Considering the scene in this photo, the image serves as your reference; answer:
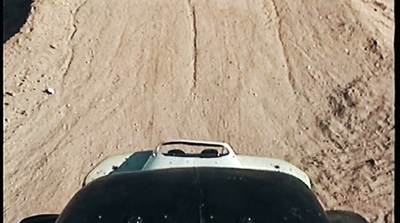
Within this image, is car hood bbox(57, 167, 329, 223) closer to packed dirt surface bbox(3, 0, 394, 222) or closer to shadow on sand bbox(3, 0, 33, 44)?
packed dirt surface bbox(3, 0, 394, 222)

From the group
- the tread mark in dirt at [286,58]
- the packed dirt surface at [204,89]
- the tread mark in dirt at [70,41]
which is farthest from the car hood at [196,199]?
the tread mark in dirt at [70,41]

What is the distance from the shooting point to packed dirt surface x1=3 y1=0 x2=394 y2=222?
8.48 m

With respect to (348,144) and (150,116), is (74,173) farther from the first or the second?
(348,144)

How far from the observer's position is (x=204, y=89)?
31.9 ft

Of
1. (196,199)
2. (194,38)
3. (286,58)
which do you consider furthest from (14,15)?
(196,199)

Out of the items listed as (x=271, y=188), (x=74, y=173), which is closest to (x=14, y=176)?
(x=74, y=173)

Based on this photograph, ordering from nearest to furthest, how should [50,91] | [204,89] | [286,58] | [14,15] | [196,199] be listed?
[196,199] < [204,89] < [50,91] < [286,58] < [14,15]

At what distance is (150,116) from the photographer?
9.35 meters

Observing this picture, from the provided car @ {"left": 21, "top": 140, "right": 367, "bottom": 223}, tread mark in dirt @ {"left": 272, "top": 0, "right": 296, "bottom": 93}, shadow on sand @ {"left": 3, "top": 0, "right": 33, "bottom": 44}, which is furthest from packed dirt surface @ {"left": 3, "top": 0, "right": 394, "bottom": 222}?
car @ {"left": 21, "top": 140, "right": 367, "bottom": 223}

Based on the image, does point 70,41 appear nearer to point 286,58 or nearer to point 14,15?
point 14,15

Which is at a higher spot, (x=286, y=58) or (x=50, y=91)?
(x=286, y=58)

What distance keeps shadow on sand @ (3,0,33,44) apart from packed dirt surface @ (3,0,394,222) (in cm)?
23

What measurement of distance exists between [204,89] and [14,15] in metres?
3.38

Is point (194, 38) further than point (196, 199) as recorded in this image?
Yes
